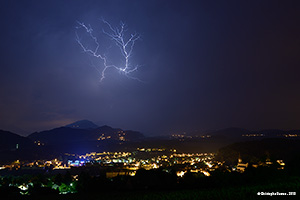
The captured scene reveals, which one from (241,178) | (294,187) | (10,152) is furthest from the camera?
(10,152)

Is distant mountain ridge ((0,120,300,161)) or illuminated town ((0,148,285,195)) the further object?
distant mountain ridge ((0,120,300,161))

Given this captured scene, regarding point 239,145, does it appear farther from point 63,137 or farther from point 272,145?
point 63,137

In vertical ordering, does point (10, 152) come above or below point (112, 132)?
below

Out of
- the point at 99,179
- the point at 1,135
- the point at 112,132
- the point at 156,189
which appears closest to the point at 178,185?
the point at 156,189

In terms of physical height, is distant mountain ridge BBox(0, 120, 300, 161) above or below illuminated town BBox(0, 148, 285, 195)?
above

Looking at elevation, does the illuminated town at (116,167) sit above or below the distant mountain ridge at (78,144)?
below

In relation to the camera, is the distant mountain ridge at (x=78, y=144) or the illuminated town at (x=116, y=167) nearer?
the illuminated town at (x=116, y=167)

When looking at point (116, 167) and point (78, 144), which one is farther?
point (78, 144)

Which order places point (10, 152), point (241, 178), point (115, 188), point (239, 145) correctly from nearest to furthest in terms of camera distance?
1. point (241, 178)
2. point (115, 188)
3. point (239, 145)
4. point (10, 152)

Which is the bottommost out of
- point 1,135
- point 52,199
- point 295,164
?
point 52,199

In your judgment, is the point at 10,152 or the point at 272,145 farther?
the point at 10,152

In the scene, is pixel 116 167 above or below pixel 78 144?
below
